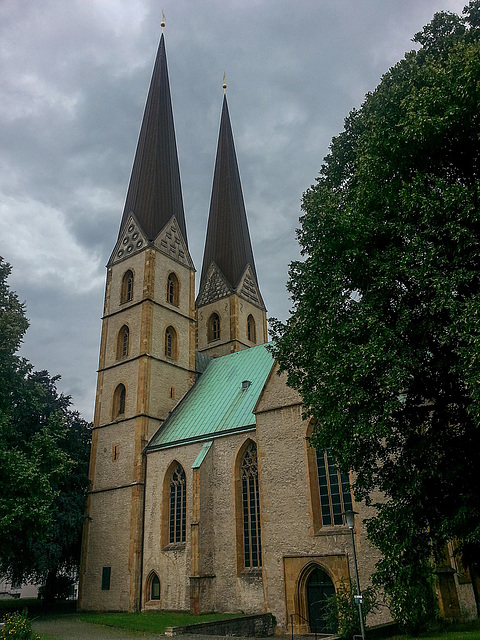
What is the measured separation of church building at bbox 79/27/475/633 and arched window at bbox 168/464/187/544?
51 millimetres

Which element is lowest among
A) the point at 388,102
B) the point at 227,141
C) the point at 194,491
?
the point at 194,491

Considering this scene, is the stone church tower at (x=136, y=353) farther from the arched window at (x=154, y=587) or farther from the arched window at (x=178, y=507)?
the arched window at (x=178, y=507)

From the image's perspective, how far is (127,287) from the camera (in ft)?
106

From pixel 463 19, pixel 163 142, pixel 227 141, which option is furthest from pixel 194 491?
pixel 227 141

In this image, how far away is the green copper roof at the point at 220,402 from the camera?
24328 mm

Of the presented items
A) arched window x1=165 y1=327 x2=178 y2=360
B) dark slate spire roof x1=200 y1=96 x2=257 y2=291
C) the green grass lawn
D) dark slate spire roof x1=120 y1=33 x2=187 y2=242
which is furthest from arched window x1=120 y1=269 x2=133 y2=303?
the green grass lawn

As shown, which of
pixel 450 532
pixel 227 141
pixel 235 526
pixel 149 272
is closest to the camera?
pixel 450 532

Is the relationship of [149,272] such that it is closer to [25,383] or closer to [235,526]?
[25,383]

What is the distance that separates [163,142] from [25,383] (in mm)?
19967

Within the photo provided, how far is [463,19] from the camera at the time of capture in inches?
524

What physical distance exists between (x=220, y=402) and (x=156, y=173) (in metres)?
16.4

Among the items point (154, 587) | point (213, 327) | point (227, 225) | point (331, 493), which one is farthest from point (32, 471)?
point (227, 225)

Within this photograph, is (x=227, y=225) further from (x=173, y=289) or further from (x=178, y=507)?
(x=178, y=507)

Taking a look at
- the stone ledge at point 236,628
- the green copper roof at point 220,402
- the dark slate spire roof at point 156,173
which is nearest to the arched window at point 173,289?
the dark slate spire roof at point 156,173
